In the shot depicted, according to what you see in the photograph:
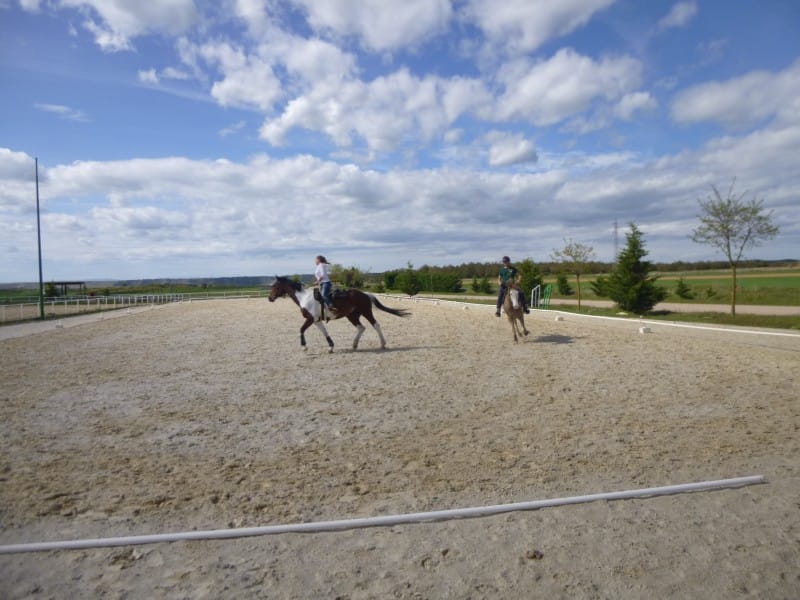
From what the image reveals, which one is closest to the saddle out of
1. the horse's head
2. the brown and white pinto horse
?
the brown and white pinto horse

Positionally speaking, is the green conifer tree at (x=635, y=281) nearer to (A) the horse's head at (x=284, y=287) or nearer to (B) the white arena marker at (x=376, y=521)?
(A) the horse's head at (x=284, y=287)

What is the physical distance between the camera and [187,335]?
52.2ft

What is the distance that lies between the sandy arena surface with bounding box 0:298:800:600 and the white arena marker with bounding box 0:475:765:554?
0.15 feet

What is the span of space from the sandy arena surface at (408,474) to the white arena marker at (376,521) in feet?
0.15

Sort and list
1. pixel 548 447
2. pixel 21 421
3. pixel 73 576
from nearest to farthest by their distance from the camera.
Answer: pixel 73 576 → pixel 548 447 → pixel 21 421

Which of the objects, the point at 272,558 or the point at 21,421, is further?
the point at 21,421

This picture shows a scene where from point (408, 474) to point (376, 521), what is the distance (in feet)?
3.16

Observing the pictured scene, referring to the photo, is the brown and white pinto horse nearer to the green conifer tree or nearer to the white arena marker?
the white arena marker

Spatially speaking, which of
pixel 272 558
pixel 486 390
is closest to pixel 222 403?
pixel 486 390

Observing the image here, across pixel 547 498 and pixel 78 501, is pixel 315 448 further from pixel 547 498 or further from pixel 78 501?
pixel 547 498

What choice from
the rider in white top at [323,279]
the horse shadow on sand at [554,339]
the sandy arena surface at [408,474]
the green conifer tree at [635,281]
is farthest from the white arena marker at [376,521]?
the green conifer tree at [635,281]

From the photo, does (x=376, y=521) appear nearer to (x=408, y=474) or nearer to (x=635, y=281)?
(x=408, y=474)

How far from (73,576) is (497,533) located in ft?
8.30

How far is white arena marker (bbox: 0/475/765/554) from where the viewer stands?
3184 mm
